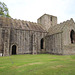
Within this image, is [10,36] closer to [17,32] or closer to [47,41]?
[17,32]

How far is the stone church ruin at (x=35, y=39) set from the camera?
19.2 meters

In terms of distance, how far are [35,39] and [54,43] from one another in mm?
5366

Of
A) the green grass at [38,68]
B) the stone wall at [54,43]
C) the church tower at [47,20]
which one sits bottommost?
the green grass at [38,68]

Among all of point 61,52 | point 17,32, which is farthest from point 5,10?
point 61,52

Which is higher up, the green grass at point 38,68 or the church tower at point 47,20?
the church tower at point 47,20

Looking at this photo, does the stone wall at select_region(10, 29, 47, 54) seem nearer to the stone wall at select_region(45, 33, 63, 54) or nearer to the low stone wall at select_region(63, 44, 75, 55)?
the stone wall at select_region(45, 33, 63, 54)

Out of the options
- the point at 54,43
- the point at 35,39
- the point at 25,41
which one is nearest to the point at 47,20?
the point at 35,39

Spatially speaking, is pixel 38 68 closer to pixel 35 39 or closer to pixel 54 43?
pixel 54 43

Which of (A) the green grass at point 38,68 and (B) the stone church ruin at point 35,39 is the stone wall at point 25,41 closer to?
(B) the stone church ruin at point 35,39

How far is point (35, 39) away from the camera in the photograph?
2247cm

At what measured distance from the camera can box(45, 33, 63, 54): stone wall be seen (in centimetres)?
1991

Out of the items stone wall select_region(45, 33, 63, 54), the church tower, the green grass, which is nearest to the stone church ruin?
stone wall select_region(45, 33, 63, 54)

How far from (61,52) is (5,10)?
86.4ft

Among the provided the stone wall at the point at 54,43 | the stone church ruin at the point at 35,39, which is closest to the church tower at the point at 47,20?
the stone church ruin at the point at 35,39
